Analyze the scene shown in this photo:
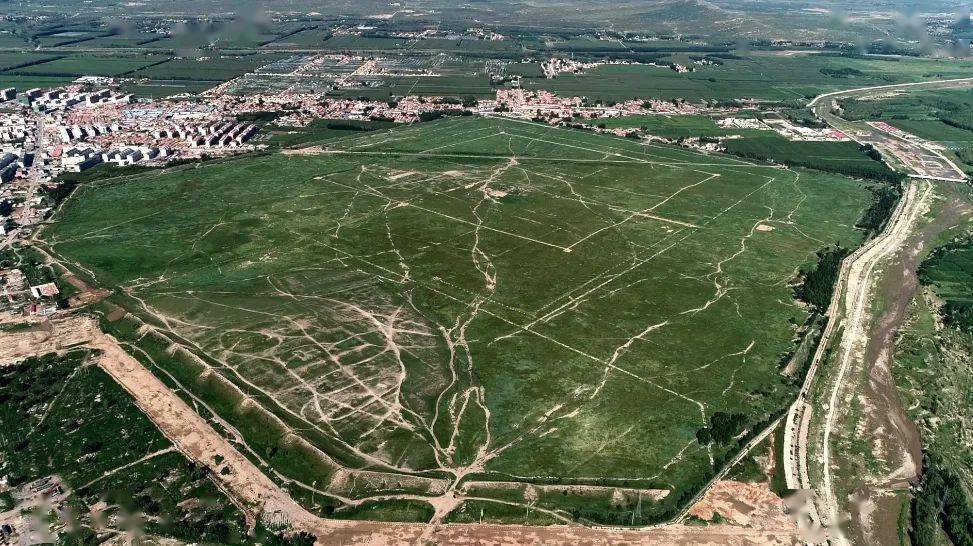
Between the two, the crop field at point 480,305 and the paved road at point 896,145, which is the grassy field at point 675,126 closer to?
the crop field at point 480,305

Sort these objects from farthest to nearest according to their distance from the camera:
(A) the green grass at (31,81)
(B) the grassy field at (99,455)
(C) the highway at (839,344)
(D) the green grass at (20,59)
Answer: (D) the green grass at (20,59) < (A) the green grass at (31,81) < (C) the highway at (839,344) < (B) the grassy field at (99,455)

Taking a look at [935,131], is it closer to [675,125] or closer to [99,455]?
[675,125]

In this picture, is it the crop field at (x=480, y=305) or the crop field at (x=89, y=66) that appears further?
the crop field at (x=89, y=66)

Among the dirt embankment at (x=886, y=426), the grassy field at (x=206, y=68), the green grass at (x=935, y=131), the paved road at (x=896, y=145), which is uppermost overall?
the green grass at (x=935, y=131)

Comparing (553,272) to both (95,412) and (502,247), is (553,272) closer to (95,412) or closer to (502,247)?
(502,247)

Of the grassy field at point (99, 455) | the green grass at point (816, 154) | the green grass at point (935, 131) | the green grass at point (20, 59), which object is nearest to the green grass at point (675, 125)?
the green grass at point (816, 154)

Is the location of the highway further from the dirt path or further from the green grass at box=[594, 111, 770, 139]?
the green grass at box=[594, 111, 770, 139]

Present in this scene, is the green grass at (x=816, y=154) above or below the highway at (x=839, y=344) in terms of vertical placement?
above

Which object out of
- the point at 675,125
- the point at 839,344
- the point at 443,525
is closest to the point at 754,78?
the point at 675,125

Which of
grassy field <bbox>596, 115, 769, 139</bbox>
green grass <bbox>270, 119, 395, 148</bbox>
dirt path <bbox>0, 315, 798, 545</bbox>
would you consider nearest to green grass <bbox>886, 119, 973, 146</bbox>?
grassy field <bbox>596, 115, 769, 139</bbox>
